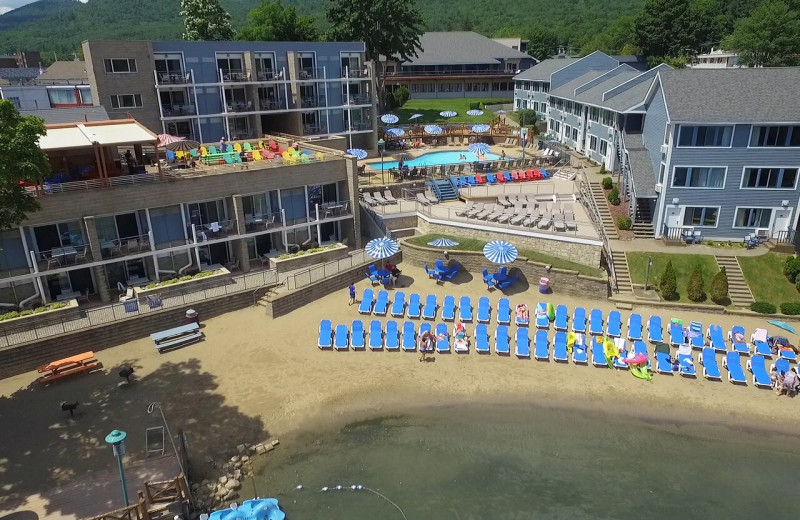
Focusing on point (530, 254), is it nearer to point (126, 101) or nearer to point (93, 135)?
point (93, 135)

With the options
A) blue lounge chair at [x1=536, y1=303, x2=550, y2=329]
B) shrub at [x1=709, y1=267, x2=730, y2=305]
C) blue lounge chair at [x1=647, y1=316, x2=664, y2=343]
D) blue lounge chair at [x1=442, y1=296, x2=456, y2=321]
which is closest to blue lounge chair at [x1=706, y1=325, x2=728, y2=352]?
blue lounge chair at [x1=647, y1=316, x2=664, y2=343]

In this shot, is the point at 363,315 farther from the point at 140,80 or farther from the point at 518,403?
the point at 140,80

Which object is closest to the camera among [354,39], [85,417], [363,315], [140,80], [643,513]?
[643,513]

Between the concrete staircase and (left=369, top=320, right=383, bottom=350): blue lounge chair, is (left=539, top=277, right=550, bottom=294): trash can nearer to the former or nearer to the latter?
the concrete staircase

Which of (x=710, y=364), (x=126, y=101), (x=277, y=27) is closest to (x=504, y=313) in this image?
(x=710, y=364)

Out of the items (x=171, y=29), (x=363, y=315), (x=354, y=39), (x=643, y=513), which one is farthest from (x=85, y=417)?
(x=171, y=29)

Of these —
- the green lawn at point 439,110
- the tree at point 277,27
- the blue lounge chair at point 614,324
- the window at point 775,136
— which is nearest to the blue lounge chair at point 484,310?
the blue lounge chair at point 614,324
